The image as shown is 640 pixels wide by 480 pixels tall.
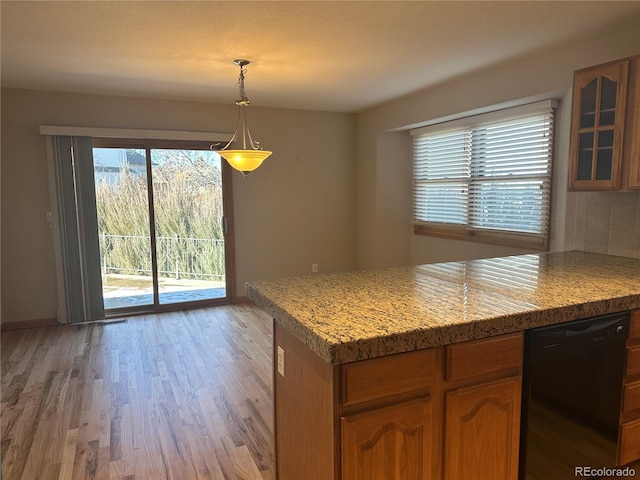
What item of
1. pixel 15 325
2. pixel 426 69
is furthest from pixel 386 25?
pixel 15 325

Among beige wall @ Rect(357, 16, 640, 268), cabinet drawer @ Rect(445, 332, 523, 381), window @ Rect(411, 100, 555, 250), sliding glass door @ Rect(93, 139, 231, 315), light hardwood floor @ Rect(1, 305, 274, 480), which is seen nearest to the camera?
cabinet drawer @ Rect(445, 332, 523, 381)

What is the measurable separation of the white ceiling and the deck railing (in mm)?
1710

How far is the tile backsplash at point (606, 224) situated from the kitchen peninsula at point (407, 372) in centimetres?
102

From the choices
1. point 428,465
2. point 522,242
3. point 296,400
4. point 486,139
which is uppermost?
point 486,139

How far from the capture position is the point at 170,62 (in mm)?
3385

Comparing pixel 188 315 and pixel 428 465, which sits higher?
pixel 428 465

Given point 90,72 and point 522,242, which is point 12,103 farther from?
point 522,242

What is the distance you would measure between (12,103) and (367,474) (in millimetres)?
4835

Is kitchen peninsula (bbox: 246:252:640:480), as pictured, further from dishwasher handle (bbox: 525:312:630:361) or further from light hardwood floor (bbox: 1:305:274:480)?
light hardwood floor (bbox: 1:305:274:480)

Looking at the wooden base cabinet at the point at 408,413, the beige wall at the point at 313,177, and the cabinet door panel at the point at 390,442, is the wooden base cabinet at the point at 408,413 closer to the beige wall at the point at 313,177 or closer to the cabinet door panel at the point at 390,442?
the cabinet door panel at the point at 390,442

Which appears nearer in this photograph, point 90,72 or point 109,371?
point 109,371

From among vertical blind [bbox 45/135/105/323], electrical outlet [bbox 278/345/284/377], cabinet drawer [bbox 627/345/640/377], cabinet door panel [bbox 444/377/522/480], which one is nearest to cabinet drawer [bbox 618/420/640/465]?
cabinet drawer [bbox 627/345/640/377]

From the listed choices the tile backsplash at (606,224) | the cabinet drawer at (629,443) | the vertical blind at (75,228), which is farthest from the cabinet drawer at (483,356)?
the vertical blind at (75,228)

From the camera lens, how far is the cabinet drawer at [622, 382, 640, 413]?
6.54ft
